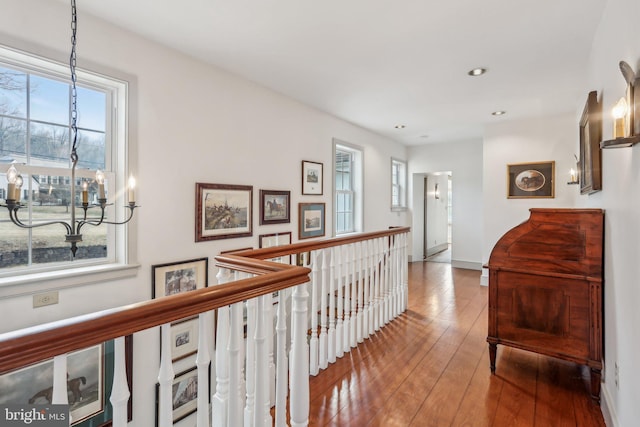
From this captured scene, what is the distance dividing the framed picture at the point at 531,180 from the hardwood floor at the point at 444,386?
8.67 feet

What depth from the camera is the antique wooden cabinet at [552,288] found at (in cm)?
209

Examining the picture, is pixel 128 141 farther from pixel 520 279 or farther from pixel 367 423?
pixel 520 279

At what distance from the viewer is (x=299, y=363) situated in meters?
1.42

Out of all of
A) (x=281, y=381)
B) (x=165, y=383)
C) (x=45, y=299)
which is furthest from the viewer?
(x=45, y=299)

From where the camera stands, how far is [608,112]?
2.06m

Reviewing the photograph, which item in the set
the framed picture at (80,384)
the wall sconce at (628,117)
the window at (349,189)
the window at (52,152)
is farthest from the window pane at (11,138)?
the window at (349,189)

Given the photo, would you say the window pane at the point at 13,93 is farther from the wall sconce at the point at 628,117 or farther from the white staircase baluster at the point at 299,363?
the wall sconce at the point at 628,117

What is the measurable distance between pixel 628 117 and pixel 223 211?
3.04 meters

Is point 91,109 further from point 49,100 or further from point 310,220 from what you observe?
point 310,220

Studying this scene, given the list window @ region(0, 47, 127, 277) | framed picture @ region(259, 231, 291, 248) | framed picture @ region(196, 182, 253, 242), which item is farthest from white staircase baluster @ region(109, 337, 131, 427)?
framed picture @ region(259, 231, 291, 248)

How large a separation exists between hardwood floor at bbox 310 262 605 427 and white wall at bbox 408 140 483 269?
364cm

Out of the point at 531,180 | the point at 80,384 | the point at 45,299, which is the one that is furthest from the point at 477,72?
the point at 80,384

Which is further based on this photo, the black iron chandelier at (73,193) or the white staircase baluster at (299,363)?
the black iron chandelier at (73,193)

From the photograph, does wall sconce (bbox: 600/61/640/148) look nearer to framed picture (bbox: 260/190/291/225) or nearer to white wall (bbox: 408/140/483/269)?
framed picture (bbox: 260/190/291/225)
